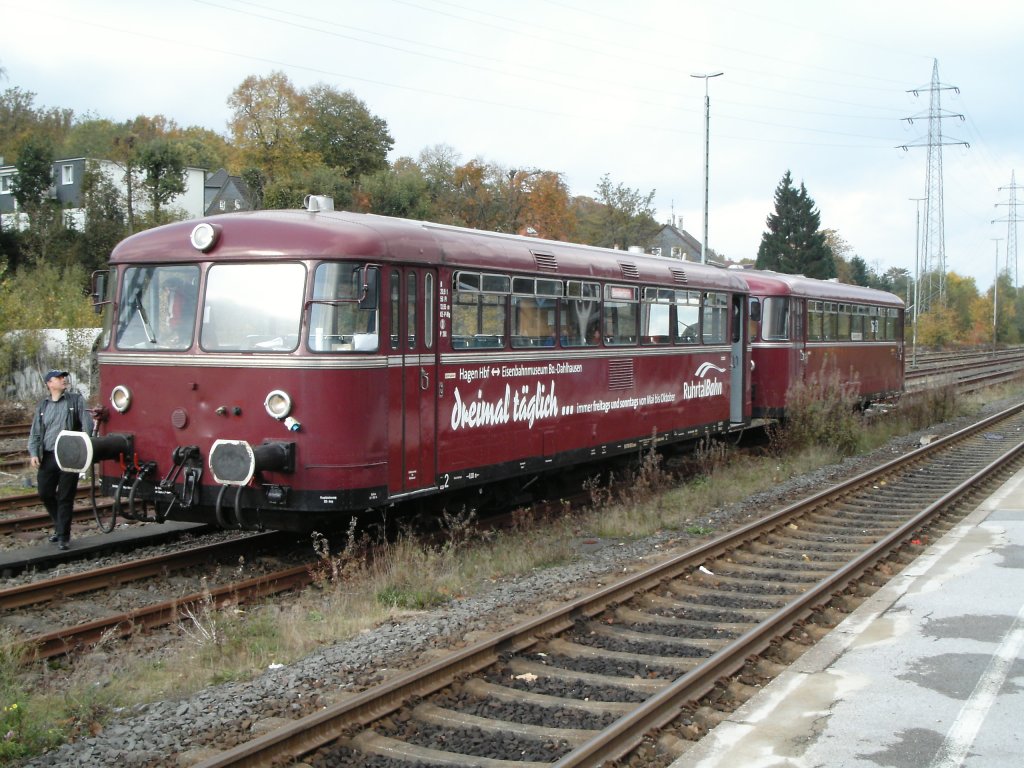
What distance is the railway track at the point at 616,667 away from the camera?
5164 millimetres

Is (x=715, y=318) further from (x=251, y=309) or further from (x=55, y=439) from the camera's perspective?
(x=55, y=439)

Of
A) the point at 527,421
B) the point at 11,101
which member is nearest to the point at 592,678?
the point at 527,421

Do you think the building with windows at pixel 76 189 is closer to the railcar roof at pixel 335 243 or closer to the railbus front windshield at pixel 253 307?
the railcar roof at pixel 335 243

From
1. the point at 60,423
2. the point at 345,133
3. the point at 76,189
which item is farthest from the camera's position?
the point at 345,133

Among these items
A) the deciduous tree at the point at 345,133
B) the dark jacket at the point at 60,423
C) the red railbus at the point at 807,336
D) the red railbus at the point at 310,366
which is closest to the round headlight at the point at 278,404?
the red railbus at the point at 310,366

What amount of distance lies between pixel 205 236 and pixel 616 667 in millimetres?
5069

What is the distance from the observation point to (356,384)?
27.8 feet

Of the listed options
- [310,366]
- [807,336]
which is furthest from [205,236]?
[807,336]

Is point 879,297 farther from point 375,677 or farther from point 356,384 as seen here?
point 375,677

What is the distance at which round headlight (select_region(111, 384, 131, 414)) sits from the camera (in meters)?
9.20

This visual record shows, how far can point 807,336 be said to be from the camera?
65.0 ft

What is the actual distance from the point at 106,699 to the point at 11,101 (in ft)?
210

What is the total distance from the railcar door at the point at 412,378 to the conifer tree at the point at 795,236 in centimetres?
7606

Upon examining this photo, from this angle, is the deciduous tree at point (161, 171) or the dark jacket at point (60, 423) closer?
the dark jacket at point (60, 423)
